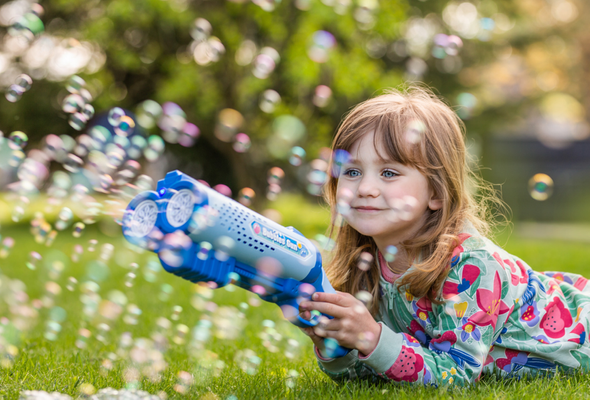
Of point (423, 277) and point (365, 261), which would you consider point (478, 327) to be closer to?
point (423, 277)

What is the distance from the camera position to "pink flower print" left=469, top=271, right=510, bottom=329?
1.99 meters

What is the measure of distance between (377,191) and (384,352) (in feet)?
1.74

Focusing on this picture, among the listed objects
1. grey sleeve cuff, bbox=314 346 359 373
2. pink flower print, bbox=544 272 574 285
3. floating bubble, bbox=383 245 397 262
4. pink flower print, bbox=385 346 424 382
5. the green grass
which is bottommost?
the green grass

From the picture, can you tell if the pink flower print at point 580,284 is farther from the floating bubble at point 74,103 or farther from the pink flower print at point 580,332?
the floating bubble at point 74,103

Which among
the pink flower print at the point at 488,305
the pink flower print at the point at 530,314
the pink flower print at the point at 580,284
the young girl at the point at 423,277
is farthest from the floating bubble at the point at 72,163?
the pink flower print at the point at 580,284

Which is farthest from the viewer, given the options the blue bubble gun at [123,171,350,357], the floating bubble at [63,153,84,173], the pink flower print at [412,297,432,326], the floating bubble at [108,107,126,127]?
the floating bubble at [63,153,84,173]

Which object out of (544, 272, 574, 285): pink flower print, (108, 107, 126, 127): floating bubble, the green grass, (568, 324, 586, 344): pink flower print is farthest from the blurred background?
(568, 324, 586, 344): pink flower print

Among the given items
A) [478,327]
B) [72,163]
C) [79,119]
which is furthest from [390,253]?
[72,163]

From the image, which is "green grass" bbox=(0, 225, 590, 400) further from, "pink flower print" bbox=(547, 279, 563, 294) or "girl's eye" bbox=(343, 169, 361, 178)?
"girl's eye" bbox=(343, 169, 361, 178)

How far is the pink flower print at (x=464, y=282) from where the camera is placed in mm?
2014

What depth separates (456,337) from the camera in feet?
6.55

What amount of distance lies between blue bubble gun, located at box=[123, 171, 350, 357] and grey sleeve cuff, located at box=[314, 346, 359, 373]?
1.46 ft

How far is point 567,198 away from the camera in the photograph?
622 inches

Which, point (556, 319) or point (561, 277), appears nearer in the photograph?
point (556, 319)
